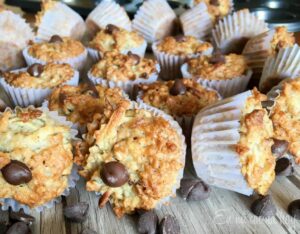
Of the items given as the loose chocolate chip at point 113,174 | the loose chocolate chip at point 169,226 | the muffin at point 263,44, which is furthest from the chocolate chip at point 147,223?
the muffin at point 263,44

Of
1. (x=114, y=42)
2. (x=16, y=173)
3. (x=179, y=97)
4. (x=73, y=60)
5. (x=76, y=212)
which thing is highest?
(x=16, y=173)

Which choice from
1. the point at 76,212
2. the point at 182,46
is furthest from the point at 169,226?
the point at 182,46

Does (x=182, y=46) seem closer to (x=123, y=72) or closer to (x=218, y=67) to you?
(x=218, y=67)

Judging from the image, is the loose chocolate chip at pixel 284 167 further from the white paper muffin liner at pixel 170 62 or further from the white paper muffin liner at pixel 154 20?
the white paper muffin liner at pixel 154 20

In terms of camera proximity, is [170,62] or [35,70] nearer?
[35,70]

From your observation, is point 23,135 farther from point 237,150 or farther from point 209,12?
point 209,12

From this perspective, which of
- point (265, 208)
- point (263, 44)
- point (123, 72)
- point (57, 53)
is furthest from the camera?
point (57, 53)
